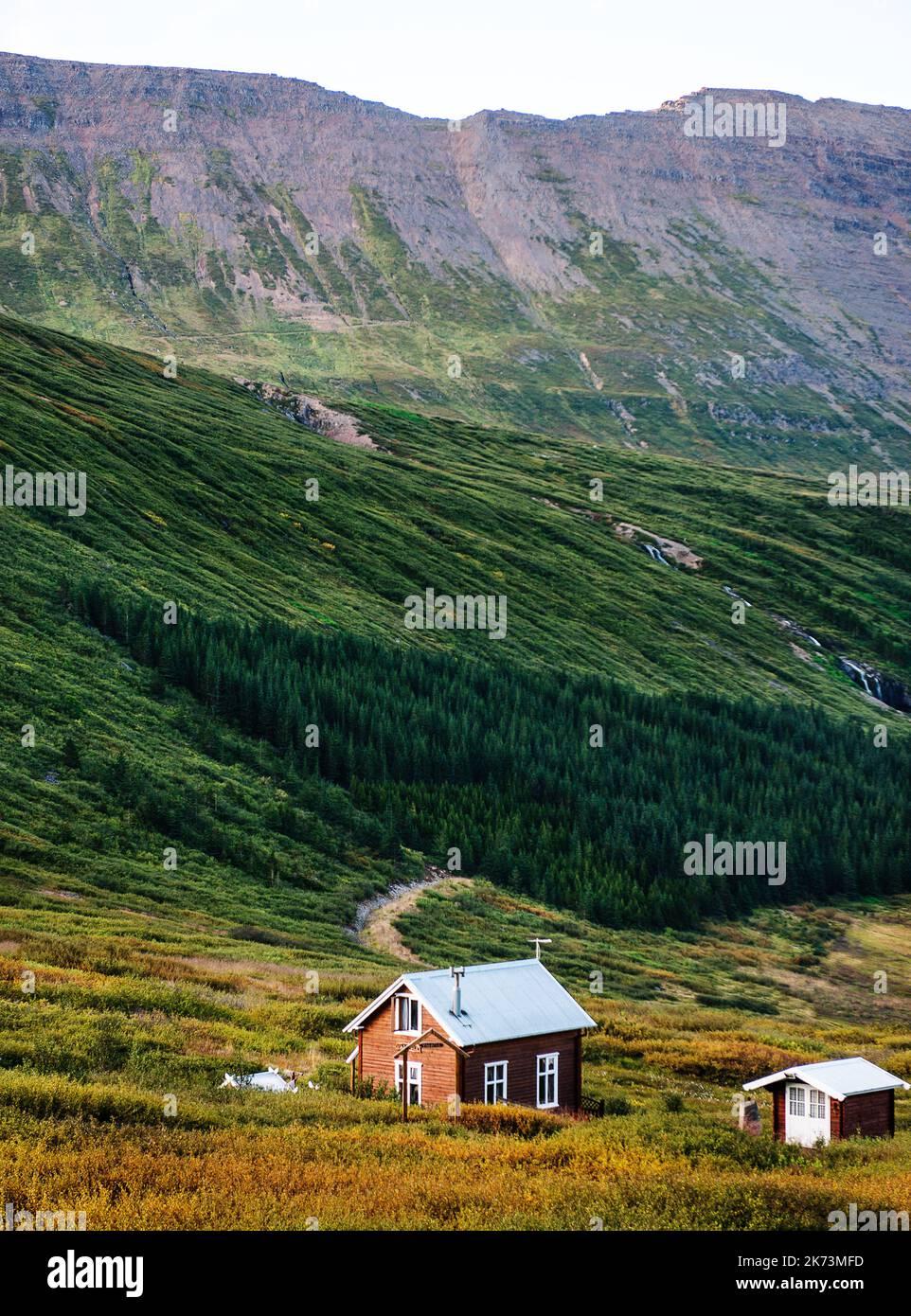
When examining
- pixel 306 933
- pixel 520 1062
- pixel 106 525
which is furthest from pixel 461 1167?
pixel 106 525

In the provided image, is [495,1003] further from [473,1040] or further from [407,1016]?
[407,1016]

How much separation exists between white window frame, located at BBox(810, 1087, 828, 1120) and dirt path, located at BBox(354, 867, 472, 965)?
31.2m

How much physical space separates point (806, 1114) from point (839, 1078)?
4.65ft

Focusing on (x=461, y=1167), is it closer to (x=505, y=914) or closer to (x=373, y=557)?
(x=505, y=914)

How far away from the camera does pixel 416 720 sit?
108 m

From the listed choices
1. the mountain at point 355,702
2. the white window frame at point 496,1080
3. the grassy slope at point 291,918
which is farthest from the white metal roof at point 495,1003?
the mountain at point 355,702

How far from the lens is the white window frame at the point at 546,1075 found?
1459 inches

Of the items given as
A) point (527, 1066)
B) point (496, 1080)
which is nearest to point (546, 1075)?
point (527, 1066)

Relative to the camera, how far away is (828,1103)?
3753 cm
